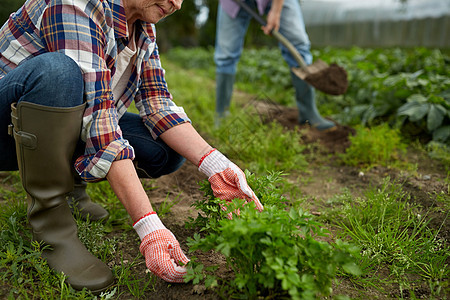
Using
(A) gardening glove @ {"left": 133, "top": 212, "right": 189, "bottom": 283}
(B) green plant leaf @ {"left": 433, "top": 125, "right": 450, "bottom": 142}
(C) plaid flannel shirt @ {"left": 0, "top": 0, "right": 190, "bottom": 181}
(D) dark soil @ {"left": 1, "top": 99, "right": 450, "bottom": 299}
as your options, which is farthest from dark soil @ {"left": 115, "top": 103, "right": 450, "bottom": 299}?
(C) plaid flannel shirt @ {"left": 0, "top": 0, "right": 190, "bottom": 181}

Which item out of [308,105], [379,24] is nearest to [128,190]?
[308,105]

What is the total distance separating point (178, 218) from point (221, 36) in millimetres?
1938

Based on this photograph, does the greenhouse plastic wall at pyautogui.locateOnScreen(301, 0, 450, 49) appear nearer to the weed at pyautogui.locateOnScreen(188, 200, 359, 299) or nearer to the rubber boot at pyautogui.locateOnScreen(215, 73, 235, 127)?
the rubber boot at pyautogui.locateOnScreen(215, 73, 235, 127)

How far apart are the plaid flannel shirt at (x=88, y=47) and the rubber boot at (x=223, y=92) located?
6.56 feet

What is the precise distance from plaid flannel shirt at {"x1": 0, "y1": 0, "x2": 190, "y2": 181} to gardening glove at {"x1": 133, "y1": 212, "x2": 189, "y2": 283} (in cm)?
23

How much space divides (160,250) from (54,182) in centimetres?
47

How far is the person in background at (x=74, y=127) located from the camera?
51.2 inches

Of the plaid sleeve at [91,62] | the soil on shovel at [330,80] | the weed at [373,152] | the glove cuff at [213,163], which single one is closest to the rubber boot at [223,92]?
the soil on shovel at [330,80]

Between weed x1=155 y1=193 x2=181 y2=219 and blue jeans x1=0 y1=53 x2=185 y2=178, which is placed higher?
blue jeans x1=0 y1=53 x2=185 y2=178

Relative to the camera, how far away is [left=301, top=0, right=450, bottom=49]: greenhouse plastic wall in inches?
398

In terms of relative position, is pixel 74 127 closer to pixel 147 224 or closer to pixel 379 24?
pixel 147 224

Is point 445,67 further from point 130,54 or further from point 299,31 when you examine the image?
point 130,54

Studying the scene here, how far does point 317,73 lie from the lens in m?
3.14

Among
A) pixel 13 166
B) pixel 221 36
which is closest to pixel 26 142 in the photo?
pixel 13 166
